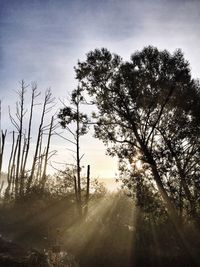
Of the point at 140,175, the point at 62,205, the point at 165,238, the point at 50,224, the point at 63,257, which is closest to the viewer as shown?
the point at 63,257

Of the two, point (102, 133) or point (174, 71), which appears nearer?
point (174, 71)

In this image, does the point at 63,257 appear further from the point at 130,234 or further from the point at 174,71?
the point at 174,71

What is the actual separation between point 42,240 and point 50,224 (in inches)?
125

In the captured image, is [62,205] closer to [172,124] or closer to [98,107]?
[98,107]

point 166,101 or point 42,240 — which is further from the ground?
point 166,101

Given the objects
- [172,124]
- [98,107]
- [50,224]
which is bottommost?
[50,224]

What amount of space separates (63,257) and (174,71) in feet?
33.6

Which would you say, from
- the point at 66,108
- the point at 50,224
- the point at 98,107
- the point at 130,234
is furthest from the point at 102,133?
the point at 50,224

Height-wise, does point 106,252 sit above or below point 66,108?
below

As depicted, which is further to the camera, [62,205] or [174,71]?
[62,205]

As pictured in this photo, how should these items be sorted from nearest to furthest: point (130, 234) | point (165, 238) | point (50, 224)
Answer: point (165, 238) < point (130, 234) < point (50, 224)

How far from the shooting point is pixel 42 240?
16.2 m

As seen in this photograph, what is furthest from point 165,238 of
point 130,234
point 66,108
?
point 66,108

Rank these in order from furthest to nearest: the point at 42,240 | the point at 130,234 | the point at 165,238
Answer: the point at 42,240
the point at 130,234
the point at 165,238
